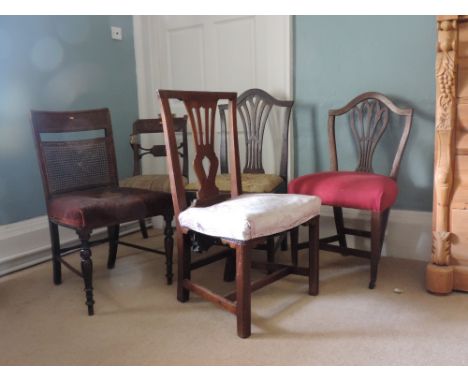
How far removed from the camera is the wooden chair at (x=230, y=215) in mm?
1687

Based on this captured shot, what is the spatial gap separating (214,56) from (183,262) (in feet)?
5.48

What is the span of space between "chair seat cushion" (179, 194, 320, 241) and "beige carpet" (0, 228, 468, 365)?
15.7 inches

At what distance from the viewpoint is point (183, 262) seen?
201 cm

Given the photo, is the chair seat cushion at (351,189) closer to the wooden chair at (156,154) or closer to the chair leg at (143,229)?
the wooden chair at (156,154)

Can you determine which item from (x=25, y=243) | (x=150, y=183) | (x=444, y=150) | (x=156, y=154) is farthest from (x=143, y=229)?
(x=444, y=150)

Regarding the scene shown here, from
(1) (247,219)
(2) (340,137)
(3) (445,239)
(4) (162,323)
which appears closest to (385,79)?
(2) (340,137)

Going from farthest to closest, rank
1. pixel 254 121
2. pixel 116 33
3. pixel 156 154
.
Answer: pixel 116 33
pixel 156 154
pixel 254 121

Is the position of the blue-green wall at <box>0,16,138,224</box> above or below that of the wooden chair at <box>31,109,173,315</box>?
above

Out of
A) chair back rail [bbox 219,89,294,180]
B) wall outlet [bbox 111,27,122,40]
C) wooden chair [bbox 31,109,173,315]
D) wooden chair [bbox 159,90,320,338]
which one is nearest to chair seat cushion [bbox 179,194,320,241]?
wooden chair [bbox 159,90,320,338]

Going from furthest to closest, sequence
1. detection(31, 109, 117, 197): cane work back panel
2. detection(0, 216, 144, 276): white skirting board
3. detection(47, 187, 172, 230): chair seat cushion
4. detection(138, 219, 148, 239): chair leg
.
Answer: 1. detection(138, 219, 148, 239): chair leg
2. detection(0, 216, 144, 276): white skirting board
3. detection(31, 109, 117, 197): cane work back panel
4. detection(47, 187, 172, 230): chair seat cushion

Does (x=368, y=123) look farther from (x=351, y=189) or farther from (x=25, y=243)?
(x=25, y=243)

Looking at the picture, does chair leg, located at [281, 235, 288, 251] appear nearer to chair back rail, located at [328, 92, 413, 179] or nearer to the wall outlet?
chair back rail, located at [328, 92, 413, 179]

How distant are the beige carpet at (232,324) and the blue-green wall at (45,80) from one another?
58 cm

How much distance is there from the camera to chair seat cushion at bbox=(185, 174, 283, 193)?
2357 mm
